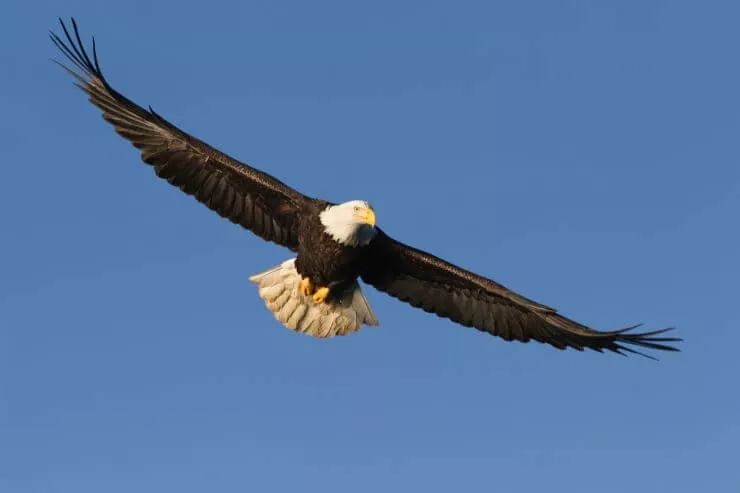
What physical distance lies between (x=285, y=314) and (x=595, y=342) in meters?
3.07

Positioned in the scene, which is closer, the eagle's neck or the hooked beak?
the hooked beak

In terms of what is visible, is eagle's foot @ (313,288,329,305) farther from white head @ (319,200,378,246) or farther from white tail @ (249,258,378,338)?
white head @ (319,200,378,246)

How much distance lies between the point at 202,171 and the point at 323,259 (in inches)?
56.0

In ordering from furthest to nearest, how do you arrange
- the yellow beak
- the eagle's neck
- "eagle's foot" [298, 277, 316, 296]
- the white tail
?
1. the white tail
2. "eagle's foot" [298, 277, 316, 296]
3. the eagle's neck
4. the yellow beak

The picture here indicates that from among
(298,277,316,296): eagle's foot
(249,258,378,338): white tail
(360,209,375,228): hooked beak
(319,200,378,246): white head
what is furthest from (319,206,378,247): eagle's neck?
(249,258,378,338): white tail

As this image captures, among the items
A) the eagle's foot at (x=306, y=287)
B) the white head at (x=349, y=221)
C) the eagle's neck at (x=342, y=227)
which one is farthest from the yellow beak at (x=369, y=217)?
the eagle's foot at (x=306, y=287)

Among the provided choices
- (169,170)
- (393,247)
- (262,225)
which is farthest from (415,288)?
(169,170)

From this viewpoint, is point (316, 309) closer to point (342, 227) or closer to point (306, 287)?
point (306, 287)

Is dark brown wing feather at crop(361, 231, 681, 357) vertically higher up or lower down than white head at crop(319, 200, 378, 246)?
higher up

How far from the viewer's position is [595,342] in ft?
51.2

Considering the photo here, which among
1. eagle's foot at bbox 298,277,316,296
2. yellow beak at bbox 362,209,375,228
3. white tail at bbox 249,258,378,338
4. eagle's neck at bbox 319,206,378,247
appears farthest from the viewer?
white tail at bbox 249,258,378,338

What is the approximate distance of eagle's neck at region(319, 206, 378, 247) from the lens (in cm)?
1515

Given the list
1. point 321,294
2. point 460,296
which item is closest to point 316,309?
point 321,294

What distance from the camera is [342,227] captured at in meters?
15.2
